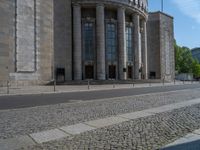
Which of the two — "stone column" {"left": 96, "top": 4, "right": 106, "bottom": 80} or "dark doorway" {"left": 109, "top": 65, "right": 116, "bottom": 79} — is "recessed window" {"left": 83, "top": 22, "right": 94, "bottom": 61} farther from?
"dark doorway" {"left": 109, "top": 65, "right": 116, "bottom": 79}

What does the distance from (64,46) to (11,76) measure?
20.1 m

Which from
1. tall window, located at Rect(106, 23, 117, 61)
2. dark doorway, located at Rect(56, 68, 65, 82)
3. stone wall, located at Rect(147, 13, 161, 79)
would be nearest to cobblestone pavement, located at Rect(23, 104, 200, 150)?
dark doorway, located at Rect(56, 68, 65, 82)

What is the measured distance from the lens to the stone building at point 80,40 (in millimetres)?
38531

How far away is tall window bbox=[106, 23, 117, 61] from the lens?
61.9 meters

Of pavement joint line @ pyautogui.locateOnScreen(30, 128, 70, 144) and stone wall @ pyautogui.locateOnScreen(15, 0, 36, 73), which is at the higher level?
stone wall @ pyautogui.locateOnScreen(15, 0, 36, 73)

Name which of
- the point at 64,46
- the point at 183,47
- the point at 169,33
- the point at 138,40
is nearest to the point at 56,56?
the point at 64,46

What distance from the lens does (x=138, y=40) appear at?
2633 inches

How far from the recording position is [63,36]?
5594 centimetres

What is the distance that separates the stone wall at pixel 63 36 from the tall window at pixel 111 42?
31.1ft

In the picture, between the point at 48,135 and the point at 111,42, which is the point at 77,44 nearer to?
the point at 111,42

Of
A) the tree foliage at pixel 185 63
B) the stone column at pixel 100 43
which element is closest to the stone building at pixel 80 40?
the stone column at pixel 100 43

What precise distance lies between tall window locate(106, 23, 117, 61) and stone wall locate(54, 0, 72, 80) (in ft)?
31.1

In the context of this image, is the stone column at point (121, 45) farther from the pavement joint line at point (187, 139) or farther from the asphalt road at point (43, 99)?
the pavement joint line at point (187, 139)

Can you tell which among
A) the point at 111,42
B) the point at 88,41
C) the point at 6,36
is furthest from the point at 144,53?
the point at 6,36
